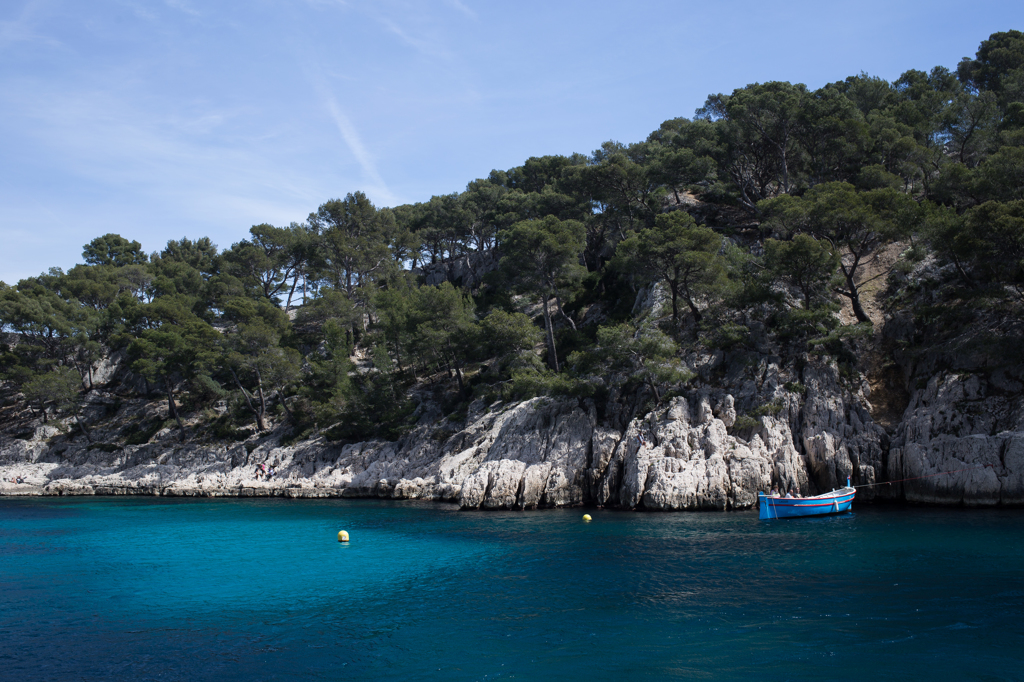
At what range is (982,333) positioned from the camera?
33.6m

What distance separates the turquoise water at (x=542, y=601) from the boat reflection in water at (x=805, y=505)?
70 centimetres

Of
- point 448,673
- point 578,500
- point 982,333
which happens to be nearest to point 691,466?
point 578,500

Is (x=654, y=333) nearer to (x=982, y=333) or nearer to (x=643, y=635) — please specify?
(x=982, y=333)

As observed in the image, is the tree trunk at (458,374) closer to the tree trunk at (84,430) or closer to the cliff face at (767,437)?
the cliff face at (767,437)

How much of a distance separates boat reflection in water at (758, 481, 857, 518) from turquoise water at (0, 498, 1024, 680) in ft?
2.28

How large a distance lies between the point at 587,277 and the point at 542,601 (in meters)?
48.6

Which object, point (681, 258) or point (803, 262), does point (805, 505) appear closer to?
point (803, 262)

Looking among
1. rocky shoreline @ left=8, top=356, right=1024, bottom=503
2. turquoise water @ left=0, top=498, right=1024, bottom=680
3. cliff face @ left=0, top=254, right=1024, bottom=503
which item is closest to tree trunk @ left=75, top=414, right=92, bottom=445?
rocky shoreline @ left=8, top=356, right=1024, bottom=503

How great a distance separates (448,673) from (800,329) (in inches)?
1349

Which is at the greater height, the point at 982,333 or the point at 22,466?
the point at 982,333

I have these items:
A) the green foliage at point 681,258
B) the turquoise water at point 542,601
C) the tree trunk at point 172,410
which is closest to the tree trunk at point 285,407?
the tree trunk at point 172,410

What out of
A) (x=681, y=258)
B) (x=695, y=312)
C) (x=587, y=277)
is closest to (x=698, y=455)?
(x=695, y=312)

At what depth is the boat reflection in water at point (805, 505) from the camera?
101 ft

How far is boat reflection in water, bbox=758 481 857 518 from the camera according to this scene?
3069 centimetres
